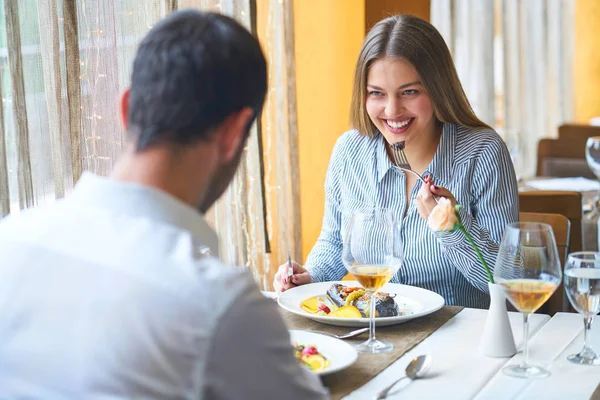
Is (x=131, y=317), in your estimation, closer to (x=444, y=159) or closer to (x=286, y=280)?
(x=286, y=280)

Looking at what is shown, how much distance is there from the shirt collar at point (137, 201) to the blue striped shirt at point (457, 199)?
112 centimetres

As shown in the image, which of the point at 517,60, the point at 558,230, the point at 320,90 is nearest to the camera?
the point at 558,230

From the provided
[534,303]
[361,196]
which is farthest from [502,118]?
[534,303]

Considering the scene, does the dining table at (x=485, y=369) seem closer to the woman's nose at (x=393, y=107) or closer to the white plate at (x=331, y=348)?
the white plate at (x=331, y=348)

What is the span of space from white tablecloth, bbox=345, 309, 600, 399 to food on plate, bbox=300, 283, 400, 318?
11 cm

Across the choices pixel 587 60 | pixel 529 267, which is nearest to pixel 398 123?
pixel 529 267

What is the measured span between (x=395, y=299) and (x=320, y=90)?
2279 millimetres

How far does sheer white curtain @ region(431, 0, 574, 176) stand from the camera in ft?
19.1

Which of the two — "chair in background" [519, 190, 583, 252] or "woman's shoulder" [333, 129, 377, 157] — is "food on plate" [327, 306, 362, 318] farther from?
"chair in background" [519, 190, 583, 252]

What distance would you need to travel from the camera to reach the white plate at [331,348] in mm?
1310

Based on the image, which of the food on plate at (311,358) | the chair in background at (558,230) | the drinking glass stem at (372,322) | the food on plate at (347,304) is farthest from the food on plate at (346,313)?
the chair in background at (558,230)

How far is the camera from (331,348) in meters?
1.41

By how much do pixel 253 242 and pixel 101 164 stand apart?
1093 millimetres

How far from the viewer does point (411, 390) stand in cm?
127
